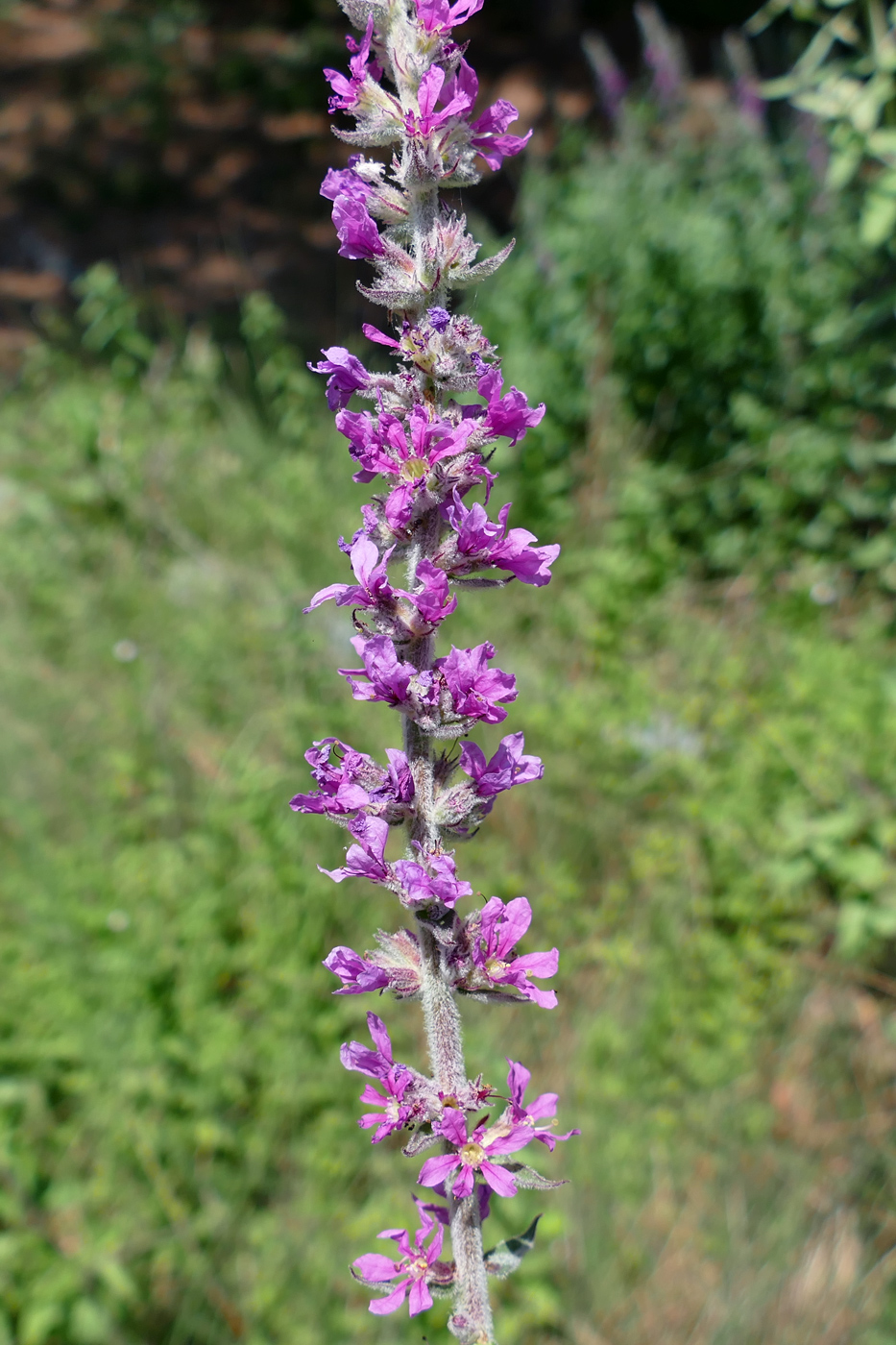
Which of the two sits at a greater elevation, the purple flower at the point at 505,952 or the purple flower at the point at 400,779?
the purple flower at the point at 400,779

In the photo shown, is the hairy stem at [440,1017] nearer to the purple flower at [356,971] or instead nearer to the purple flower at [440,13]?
the purple flower at [356,971]

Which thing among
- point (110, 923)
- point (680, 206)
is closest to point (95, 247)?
point (680, 206)

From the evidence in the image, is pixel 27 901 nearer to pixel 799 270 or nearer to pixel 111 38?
pixel 799 270

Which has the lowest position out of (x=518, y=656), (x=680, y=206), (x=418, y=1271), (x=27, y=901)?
(x=418, y=1271)

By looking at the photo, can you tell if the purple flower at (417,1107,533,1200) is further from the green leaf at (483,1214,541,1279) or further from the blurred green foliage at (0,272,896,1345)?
the blurred green foliage at (0,272,896,1345)

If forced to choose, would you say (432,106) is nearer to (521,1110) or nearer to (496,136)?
(496,136)

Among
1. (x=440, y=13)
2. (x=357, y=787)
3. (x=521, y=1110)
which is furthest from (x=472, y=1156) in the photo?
(x=440, y=13)

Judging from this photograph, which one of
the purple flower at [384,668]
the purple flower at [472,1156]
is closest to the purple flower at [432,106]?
the purple flower at [384,668]
